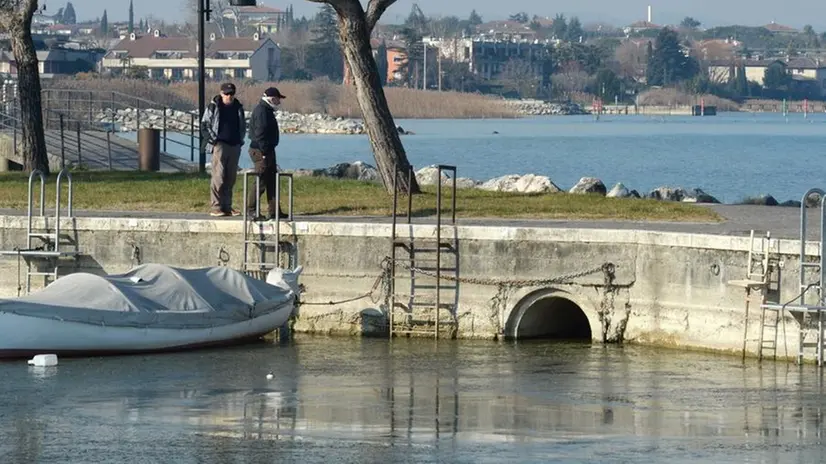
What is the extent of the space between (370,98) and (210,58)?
147005 millimetres

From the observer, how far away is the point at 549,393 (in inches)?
810

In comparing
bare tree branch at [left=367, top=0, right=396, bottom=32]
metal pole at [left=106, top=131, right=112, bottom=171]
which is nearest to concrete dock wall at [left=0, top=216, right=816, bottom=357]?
bare tree branch at [left=367, top=0, right=396, bottom=32]

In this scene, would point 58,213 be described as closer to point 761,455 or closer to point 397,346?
point 397,346

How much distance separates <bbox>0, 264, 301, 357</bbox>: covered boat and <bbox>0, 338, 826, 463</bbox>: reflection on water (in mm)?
251

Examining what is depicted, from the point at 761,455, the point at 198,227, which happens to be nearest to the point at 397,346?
the point at 198,227

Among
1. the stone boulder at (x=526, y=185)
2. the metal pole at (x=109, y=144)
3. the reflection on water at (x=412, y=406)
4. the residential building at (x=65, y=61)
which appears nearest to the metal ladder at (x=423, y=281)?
the reflection on water at (x=412, y=406)

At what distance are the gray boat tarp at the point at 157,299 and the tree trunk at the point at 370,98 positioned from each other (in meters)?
5.52

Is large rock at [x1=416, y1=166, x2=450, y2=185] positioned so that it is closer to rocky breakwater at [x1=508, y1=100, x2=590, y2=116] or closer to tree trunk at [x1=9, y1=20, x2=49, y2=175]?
tree trunk at [x1=9, y1=20, x2=49, y2=175]

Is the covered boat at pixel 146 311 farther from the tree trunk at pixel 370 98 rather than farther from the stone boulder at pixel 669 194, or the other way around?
the stone boulder at pixel 669 194

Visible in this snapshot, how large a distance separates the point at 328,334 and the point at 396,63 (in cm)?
16154

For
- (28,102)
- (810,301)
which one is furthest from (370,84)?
(810,301)

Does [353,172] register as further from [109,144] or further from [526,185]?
[526,185]

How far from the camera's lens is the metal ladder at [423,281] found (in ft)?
79.5

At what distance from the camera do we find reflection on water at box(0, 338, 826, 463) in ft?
57.1
